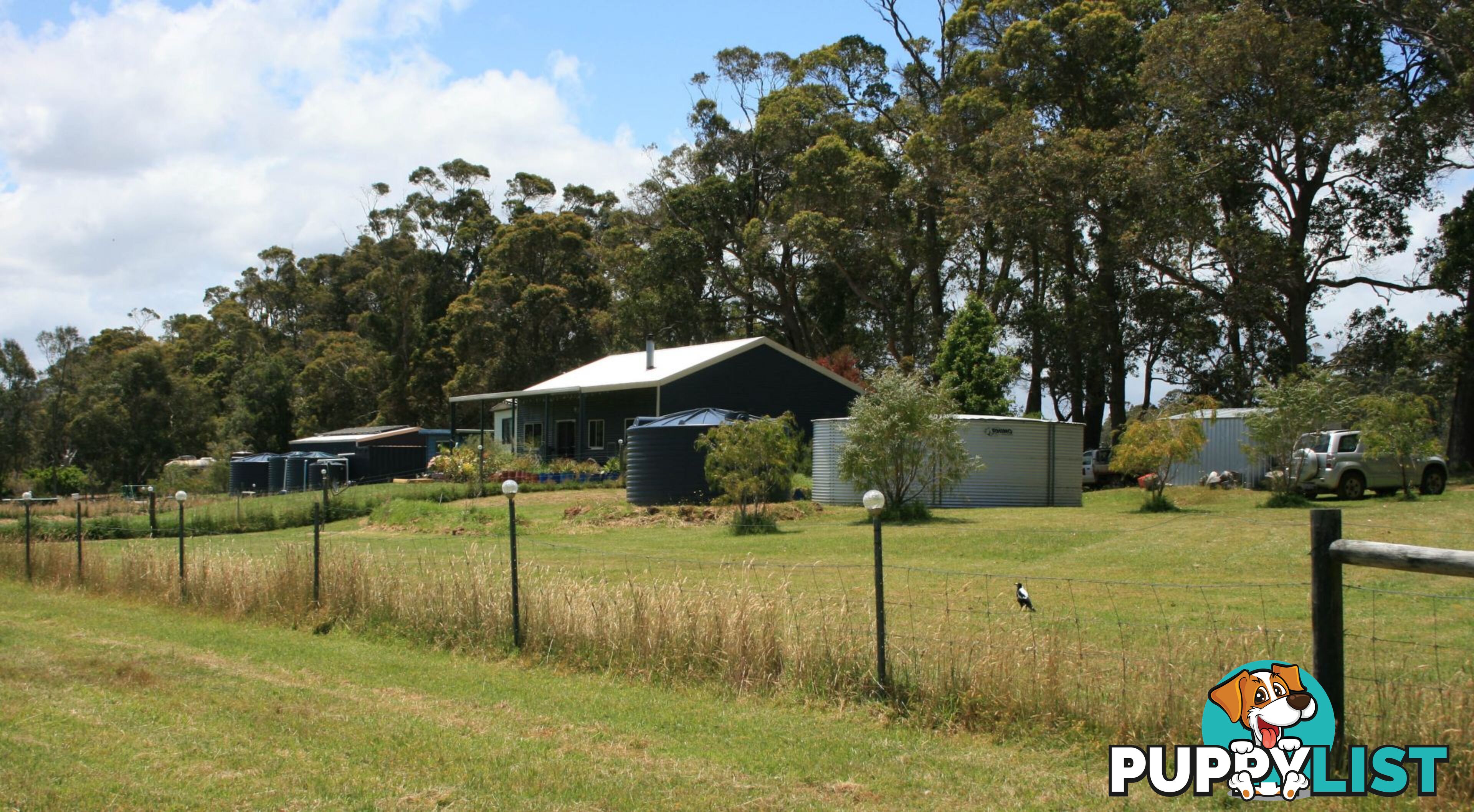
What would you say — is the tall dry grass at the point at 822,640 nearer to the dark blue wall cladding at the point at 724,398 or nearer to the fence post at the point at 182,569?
the fence post at the point at 182,569

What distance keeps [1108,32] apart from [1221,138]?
7211 millimetres

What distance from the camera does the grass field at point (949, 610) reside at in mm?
6719

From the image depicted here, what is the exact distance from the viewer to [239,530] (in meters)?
26.8

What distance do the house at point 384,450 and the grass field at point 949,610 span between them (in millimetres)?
23774

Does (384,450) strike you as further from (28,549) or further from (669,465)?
(28,549)

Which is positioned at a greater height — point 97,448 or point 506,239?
point 506,239

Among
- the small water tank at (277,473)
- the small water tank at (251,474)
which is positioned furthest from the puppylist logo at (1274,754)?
the small water tank at (251,474)

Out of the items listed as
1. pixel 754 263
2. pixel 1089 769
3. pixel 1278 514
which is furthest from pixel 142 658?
pixel 754 263

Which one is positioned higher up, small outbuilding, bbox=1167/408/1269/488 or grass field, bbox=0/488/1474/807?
small outbuilding, bbox=1167/408/1269/488

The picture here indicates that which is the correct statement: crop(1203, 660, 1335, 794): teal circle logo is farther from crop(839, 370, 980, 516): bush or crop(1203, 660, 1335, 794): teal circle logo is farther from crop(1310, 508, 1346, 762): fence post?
crop(839, 370, 980, 516): bush

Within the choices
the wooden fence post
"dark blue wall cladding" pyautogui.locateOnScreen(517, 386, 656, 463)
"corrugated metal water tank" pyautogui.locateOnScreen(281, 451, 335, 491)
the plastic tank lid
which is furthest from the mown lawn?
"corrugated metal water tank" pyautogui.locateOnScreen(281, 451, 335, 491)

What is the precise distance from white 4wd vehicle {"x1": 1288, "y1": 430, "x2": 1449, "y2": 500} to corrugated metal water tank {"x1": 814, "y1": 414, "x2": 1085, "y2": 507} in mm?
4965

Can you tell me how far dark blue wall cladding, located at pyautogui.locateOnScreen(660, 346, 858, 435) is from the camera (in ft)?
127

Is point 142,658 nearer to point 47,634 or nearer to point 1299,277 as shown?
point 47,634
